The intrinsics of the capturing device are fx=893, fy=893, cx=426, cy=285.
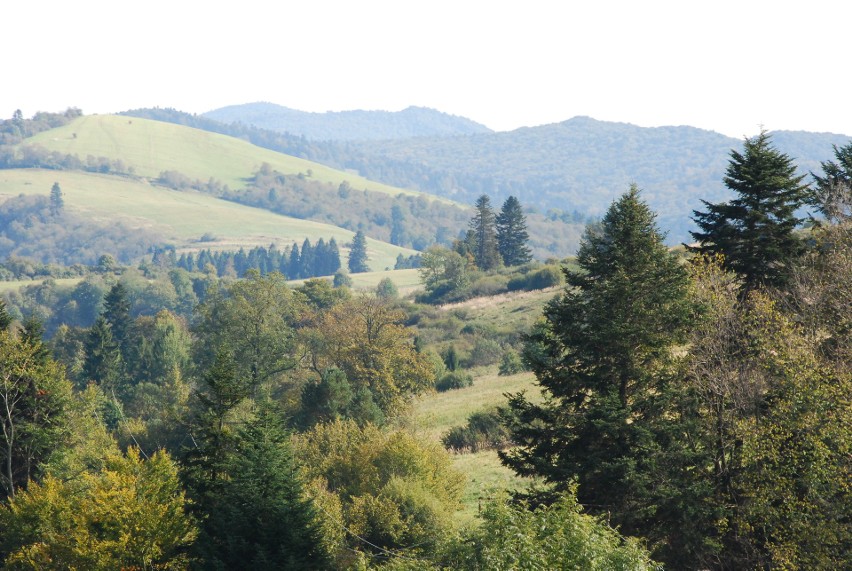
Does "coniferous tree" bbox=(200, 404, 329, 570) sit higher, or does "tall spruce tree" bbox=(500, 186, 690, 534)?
"tall spruce tree" bbox=(500, 186, 690, 534)

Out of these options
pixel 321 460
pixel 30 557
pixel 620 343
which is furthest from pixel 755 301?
pixel 30 557

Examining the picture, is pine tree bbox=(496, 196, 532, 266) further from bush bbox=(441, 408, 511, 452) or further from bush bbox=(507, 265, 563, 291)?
bush bbox=(441, 408, 511, 452)

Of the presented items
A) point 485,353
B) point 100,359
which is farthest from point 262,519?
point 100,359

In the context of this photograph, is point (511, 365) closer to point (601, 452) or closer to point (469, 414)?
point (469, 414)

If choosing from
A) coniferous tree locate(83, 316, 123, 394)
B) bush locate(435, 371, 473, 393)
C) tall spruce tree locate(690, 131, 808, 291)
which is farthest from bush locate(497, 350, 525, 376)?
tall spruce tree locate(690, 131, 808, 291)

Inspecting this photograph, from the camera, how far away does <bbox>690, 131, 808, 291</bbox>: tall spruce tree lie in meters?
33.9

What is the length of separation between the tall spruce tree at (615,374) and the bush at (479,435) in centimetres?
2073

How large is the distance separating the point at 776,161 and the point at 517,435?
51.4 ft

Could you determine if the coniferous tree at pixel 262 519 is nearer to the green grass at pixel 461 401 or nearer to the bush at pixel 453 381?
the green grass at pixel 461 401

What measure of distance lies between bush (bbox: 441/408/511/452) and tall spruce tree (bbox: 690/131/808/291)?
64.2 ft

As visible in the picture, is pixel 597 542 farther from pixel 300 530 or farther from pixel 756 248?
pixel 756 248

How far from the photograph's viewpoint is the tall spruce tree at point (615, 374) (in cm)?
2775

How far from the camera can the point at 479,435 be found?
52.5 m

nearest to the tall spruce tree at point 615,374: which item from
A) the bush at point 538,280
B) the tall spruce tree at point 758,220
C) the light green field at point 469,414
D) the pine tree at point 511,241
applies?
the light green field at point 469,414
